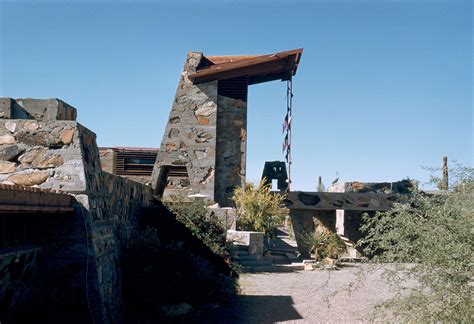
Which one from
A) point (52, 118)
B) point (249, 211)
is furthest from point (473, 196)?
point (249, 211)

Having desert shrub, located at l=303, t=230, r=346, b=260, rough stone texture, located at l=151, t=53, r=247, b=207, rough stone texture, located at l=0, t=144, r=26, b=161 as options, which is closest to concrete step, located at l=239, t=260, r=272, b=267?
desert shrub, located at l=303, t=230, r=346, b=260

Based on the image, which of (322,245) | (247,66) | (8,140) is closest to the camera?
(8,140)

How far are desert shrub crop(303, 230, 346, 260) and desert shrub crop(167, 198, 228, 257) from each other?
13.1 ft

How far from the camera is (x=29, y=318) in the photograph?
5438 millimetres

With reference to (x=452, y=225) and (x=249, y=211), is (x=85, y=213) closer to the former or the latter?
(x=452, y=225)

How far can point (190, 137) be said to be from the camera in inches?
669

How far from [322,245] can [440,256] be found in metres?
10.1

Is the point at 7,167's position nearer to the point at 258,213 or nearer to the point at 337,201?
the point at 258,213

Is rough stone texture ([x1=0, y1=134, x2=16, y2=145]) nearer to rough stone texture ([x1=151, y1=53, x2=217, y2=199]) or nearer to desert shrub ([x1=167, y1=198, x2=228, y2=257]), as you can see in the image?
desert shrub ([x1=167, y1=198, x2=228, y2=257])

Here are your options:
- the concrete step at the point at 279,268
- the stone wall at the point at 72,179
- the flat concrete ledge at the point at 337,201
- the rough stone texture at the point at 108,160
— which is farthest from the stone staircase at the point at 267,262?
the rough stone texture at the point at 108,160

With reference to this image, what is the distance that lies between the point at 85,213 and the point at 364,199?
38.9 ft


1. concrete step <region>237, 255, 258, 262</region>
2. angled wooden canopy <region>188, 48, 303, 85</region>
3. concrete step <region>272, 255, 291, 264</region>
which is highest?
angled wooden canopy <region>188, 48, 303, 85</region>

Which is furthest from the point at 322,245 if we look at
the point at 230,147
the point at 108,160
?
the point at 108,160

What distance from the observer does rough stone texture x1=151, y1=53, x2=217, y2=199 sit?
16.8 meters
